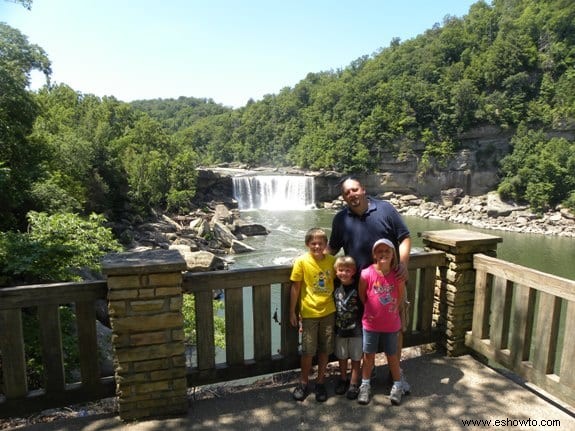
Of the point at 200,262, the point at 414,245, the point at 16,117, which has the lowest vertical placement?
the point at 414,245

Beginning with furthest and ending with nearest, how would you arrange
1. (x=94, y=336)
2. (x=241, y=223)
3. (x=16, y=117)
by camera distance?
(x=241, y=223) → (x=16, y=117) → (x=94, y=336)

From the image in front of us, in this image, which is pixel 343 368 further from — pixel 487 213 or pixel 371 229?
pixel 487 213

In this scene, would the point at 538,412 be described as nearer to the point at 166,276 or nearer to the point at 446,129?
the point at 166,276

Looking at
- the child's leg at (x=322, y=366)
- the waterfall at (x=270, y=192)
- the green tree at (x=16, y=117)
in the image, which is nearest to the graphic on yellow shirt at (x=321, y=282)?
the child's leg at (x=322, y=366)

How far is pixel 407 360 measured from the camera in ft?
12.7

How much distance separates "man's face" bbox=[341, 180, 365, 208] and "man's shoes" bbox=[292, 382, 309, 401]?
147cm

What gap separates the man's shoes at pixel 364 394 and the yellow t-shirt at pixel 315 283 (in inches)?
25.0

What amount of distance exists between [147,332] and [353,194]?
178 centimetres

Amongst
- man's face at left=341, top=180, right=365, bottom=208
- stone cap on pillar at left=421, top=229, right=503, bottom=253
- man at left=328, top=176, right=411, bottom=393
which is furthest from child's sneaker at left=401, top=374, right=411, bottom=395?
man's face at left=341, top=180, right=365, bottom=208

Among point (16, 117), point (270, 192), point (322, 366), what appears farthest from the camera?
point (270, 192)

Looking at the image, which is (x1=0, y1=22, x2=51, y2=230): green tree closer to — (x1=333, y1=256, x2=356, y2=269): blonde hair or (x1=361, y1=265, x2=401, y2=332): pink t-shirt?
(x1=333, y1=256, x2=356, y2=269): blonde hair

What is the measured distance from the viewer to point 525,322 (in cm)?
332

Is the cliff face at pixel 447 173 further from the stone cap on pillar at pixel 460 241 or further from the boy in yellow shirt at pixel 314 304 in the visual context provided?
the boy in yellow shirt at pixel 314 304

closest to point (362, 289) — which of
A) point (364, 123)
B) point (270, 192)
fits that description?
point (270, 192)
